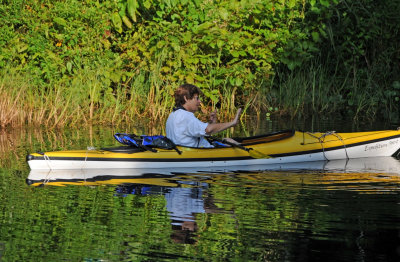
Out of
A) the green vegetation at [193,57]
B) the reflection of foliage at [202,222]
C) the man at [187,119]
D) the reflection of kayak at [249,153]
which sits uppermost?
the green vegetation at [193,57]

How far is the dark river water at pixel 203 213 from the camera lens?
6309 millimetres

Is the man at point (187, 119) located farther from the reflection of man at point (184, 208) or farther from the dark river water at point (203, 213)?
the reflection of man at point (184, 208)

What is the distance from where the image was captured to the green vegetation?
16.3 m

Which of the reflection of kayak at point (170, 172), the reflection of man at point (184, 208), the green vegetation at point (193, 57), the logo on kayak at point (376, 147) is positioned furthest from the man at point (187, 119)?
the green vegetation at point (193, 57)

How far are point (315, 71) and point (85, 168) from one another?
823 centimetres

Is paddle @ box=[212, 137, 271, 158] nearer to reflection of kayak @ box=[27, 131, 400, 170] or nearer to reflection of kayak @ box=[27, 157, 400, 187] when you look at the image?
reflection of kayak @ box=[27, 131, 400, 170]

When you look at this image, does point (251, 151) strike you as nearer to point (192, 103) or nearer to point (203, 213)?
point (192, 103)

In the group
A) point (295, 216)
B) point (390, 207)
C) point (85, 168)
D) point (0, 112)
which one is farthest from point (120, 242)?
point (0, 112)

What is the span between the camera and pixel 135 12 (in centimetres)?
1739

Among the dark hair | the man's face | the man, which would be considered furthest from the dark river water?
the dark hair

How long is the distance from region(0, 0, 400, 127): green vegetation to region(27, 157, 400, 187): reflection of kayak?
4893mm

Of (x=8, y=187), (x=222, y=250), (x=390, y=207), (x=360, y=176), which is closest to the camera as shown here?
Answer: (x=222, y=250)

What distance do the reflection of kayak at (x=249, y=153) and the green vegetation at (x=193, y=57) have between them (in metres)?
4.66

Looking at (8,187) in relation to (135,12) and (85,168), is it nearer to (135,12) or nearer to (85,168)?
(85,168)
